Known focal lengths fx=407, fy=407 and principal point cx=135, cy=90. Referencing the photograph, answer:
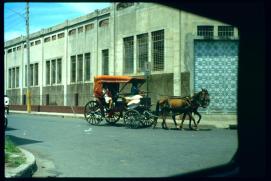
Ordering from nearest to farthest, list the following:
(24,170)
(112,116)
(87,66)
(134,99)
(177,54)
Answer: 1. (24,170)
2. (134,99)
3. (112,116)
4. (177,54)
5. (87,66)

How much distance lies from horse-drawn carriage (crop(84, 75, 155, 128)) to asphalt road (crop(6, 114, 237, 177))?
2.67 m

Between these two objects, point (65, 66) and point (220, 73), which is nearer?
point (220, 73)

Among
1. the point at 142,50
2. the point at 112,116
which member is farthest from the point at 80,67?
the point at 112,116

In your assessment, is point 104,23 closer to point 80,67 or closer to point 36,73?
point 80,67

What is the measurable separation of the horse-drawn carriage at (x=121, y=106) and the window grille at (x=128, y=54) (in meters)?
7.50

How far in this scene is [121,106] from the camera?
20.2 m

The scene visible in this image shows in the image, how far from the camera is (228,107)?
24031mm

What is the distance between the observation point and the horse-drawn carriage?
1941cm

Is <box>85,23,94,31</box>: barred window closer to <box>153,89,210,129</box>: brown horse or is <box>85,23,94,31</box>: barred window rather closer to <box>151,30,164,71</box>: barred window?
<box>151,30,164,71</box>: barred window

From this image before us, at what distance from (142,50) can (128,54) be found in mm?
1717

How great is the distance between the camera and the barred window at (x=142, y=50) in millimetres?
27797

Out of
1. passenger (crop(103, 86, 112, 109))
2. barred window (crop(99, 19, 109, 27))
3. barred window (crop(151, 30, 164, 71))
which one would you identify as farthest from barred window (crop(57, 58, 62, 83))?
passenger (crop(103, 86, 112, 109))

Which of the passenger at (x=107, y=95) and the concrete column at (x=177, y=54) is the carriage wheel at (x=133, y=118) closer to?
the passenger at (x=107, y=95)
